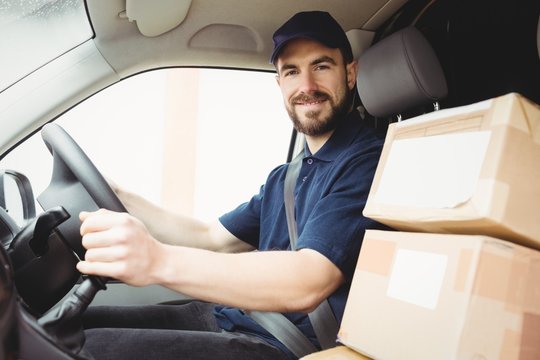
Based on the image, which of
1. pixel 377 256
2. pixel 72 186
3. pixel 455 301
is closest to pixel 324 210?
pixel 377 256

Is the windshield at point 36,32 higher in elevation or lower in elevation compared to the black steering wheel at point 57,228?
higher

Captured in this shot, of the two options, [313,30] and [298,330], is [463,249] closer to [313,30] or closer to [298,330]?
[298,330]

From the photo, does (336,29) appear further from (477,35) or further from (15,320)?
(15,320)

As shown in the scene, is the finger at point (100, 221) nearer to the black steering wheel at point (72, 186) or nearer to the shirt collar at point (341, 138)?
the black steering wheel at point (72, 186)

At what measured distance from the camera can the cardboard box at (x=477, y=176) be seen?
2.51ft

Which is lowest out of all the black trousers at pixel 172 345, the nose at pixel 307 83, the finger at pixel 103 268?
the black trousers at pixel 172 345

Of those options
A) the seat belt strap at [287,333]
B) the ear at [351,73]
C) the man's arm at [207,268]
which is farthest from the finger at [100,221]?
the ear at [351,73]

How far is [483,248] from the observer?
2.42ft

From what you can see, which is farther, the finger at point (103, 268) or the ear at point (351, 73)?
the ear at point (351, 73)

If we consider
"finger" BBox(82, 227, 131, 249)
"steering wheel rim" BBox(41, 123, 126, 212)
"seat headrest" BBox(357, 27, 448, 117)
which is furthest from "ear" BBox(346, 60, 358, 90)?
"finger" BBox(82, 227, 131, 249)

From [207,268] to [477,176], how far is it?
1.66ft

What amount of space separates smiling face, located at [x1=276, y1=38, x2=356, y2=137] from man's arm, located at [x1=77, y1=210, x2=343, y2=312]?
53 cm

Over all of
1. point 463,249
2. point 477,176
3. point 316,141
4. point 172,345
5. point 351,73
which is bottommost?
point 172,345

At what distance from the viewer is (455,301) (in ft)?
2.45
